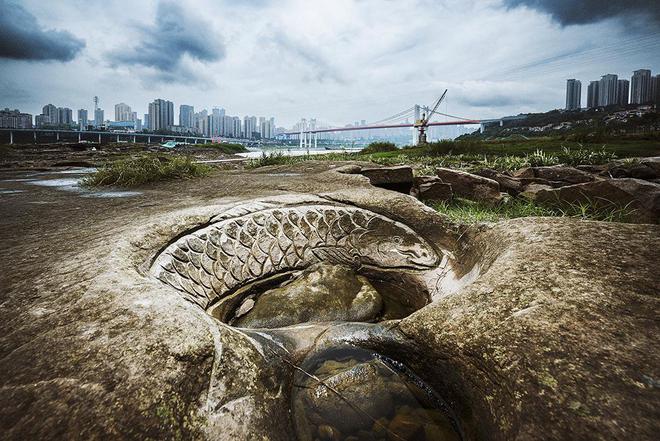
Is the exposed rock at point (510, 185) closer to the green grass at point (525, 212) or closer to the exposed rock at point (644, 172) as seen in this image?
the green grass at point (525, 212)

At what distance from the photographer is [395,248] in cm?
373

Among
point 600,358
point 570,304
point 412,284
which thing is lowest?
point 412,284

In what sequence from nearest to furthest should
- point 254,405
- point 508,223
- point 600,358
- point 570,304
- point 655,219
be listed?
point 600,358 < point 254,405 < point 570,304 < point 508,223 < point 655,219

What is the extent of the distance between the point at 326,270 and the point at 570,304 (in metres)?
A: 2.31

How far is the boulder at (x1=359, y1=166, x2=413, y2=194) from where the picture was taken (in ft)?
19.1

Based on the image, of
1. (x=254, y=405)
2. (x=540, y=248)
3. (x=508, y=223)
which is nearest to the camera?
(x=254, y=405)

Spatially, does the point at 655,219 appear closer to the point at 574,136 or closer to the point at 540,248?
the point at 540,248

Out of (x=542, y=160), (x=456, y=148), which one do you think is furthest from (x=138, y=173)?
(x=456, y=148)

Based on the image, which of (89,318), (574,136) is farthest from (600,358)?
(574,136)

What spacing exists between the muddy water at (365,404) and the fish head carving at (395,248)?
1.74m

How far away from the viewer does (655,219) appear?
3.43 metres

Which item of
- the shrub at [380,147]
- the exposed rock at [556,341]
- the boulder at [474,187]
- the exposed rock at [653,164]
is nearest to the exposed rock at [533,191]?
the boulder at [474,187]

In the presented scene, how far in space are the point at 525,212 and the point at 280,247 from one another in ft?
10.9

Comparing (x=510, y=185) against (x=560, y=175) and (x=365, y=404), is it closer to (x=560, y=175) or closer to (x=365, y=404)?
(x=560, y=175)
